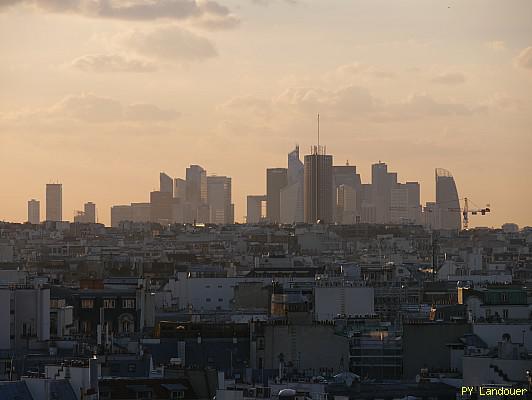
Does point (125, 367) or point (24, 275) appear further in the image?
point (24, 275)

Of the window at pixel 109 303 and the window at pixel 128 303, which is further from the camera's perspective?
the window at pixel 128 303

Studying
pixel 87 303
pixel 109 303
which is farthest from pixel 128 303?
pixel 87 303

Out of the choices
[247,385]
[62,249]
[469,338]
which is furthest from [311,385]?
[62,249]

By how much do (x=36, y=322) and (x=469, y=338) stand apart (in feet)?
35.2

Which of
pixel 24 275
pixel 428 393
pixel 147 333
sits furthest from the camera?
pixel 24 275

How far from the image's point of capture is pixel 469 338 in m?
60.7

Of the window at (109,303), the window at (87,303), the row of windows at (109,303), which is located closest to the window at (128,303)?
the row of windows at (109,303)

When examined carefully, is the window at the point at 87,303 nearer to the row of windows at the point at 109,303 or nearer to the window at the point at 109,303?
the row of windows at the point at 109,303

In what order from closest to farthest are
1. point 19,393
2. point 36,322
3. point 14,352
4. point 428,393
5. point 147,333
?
point 19,393
point 428,393
point 14,352
point 36,322
point 147,333

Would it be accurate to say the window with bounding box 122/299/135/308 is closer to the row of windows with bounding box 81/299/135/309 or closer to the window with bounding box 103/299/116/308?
the row of windows with bounding box 81/299/135/309

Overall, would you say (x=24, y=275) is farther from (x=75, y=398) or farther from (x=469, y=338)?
(x=75, y=398)

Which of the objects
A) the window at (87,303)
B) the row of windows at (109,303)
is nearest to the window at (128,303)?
the row of windows at (109,303)

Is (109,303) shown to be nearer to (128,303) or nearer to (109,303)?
(109,303)

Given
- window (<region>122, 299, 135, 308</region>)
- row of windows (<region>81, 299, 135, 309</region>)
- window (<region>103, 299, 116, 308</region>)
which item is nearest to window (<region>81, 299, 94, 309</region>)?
row of windows (<region>81, 299, 135, 309</region>)
